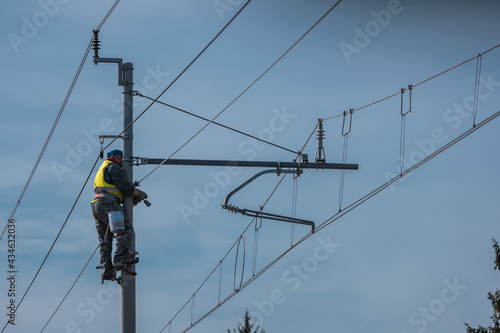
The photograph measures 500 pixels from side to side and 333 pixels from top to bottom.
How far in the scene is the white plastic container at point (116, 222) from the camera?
861 inches

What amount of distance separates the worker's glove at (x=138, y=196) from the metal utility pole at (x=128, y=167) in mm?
68

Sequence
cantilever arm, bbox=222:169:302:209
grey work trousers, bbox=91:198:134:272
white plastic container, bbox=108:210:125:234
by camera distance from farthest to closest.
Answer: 1. grey work trousers, bbox=91:198:134:272
2. white plastic container, bbox=108:210:125:234
3. cantilever arm, bbox=222:169:302:209

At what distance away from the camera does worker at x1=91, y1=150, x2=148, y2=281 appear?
72.0 ft

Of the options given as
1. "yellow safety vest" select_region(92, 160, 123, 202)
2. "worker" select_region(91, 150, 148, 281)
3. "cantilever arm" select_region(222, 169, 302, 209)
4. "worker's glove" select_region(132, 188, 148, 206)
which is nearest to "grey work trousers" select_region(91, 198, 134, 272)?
"worker" select_region(91, 150, 148, 281)

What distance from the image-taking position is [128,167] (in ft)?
72.4

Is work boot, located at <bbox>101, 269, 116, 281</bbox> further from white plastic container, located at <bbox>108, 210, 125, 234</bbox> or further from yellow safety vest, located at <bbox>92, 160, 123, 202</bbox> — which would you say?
yellow safety vest, located at <bbox>92, 160, 123, 202</bbox>

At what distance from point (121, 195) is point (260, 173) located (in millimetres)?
2145

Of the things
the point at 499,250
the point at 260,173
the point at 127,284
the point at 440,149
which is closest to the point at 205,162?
the point at 260,173

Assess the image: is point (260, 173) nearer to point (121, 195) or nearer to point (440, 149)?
point (121, 195)

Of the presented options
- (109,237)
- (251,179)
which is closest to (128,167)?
(109,237)

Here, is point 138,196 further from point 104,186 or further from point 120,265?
point 120,265

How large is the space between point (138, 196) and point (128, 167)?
0.47 m

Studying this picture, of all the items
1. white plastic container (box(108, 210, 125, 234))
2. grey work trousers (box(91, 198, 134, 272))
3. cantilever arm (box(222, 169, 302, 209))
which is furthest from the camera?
grey work trousers (box(91, 198, 134, 272))

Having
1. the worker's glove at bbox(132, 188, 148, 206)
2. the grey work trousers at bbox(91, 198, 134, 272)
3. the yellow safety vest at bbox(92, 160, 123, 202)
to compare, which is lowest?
the grey work trousers at bbox(91, 198, 134, 272)
